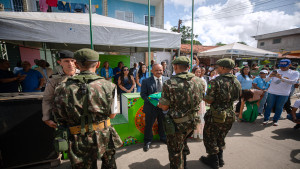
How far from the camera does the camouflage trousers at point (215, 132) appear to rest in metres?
2.23

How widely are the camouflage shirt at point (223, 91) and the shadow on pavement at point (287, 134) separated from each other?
257 centimetres

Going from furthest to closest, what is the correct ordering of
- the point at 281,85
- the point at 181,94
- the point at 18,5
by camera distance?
the point at 18,5
the point at 281,85
the point at 181,94

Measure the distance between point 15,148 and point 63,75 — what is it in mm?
1414

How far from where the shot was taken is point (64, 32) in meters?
3.25

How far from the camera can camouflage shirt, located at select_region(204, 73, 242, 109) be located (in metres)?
2.12

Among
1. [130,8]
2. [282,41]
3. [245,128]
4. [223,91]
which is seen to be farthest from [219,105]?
[282,41]

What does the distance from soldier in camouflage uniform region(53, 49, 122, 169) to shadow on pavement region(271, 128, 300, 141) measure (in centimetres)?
438

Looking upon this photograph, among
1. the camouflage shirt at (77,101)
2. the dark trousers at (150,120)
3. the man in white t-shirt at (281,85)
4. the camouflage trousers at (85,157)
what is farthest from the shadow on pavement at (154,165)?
the man in white t-shirt at (281,85)

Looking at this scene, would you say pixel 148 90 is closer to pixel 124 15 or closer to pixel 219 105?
pixel 219 105

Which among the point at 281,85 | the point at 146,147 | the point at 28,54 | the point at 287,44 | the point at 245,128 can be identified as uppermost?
the point at 287,44

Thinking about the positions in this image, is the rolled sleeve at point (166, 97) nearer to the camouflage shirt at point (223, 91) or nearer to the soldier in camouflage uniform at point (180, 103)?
the soldier in camouflage uniform at point (180, 103)

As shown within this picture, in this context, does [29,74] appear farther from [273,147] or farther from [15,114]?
[273,147]

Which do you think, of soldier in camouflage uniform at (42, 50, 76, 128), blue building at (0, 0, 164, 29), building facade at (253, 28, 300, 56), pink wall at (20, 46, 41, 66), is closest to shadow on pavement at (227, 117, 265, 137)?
soldier in camouflage uniform at (42, 50, 76, 128)

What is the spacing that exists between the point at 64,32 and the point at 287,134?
6396 millimetres
